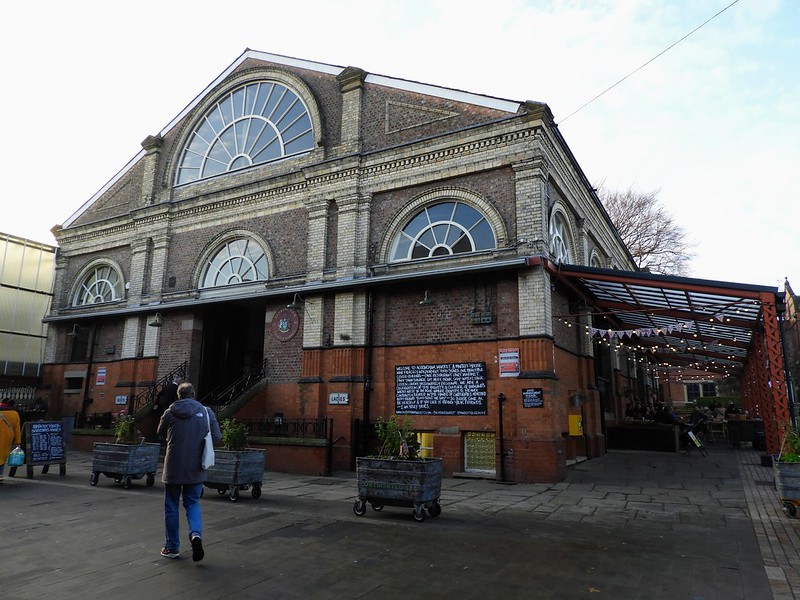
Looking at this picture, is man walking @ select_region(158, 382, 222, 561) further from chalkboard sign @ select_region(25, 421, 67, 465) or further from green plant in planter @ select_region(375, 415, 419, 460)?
chalkboard sign @ select_region(25, 421, 67, 465)

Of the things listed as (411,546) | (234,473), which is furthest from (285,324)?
(411,546)

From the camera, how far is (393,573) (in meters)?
4.96

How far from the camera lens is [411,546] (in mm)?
5953

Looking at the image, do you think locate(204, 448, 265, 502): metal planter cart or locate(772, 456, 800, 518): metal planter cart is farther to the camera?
locate(204, 448, 265, 502): metal planter cart

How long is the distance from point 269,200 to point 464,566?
→ 13990mm

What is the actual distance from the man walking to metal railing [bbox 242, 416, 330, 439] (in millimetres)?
7604

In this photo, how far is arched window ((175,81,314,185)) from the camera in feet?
56.8

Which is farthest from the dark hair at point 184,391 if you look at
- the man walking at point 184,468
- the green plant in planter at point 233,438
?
the green plant in planter at point 233,438

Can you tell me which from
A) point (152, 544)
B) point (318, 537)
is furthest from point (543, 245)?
point (152, 544)

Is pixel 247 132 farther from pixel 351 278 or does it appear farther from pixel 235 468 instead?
pixel 235 468

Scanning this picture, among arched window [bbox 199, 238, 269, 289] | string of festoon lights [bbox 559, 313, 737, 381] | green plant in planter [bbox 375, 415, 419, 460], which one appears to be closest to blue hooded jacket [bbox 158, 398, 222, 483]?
green plant in planter [bbox 375, 415, 419, 460]

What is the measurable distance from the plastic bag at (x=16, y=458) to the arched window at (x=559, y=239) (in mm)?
12991

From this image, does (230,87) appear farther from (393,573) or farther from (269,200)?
(393,573)

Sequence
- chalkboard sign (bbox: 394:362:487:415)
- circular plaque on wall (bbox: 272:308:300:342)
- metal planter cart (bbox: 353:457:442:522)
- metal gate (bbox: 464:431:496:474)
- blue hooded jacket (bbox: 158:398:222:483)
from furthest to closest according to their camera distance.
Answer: circular plaque on wall (bbox: 272:308:300:342) → chalkboard sign (bbox: 394:362:487:415) → metal gate (bbox: 464:431:496:474) → metal planter cart (bbox: 353:457:442:522) → blue hooded jacket (bbox: 158:398:222:483)
